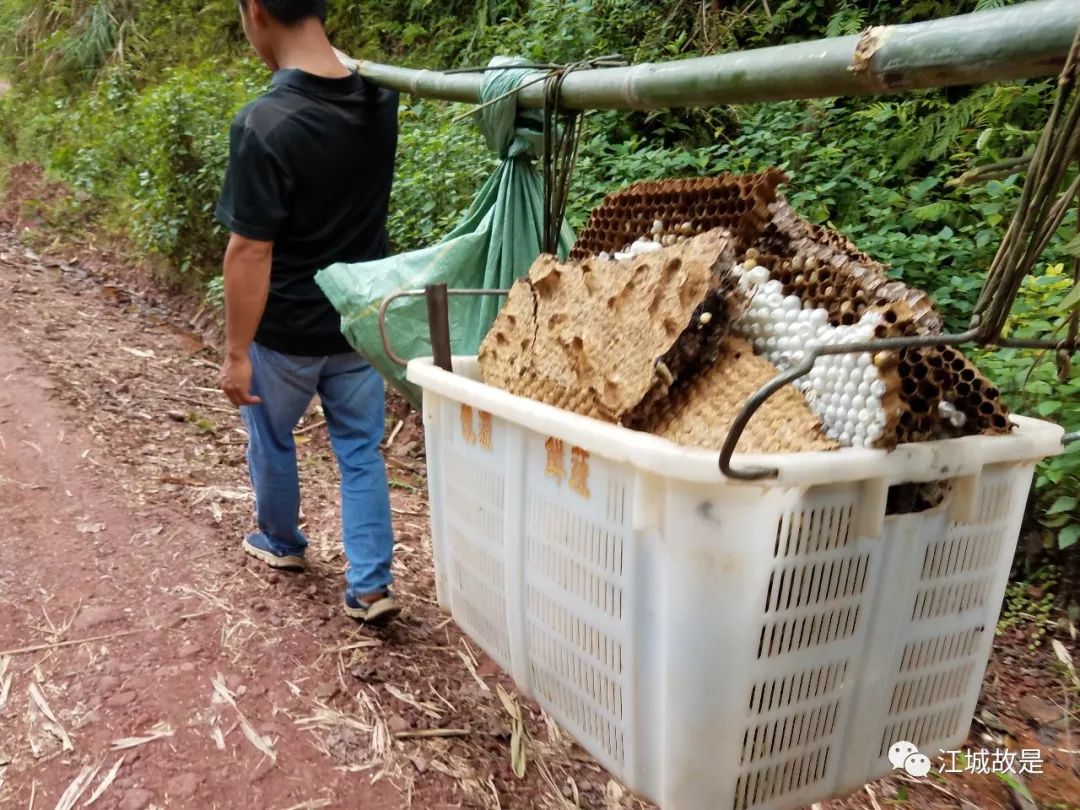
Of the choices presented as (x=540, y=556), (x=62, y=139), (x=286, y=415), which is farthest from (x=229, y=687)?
(x=62, y=139)

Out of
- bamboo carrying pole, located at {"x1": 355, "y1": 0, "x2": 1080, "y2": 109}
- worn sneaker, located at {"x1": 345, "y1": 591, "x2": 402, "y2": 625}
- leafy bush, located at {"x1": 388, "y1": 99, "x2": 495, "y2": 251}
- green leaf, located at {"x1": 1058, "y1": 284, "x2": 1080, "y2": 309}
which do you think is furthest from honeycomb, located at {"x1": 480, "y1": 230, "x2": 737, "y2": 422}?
leafy bush, located at {"x1": 388, "y1": 99, "x2": 495, "y2": 251}

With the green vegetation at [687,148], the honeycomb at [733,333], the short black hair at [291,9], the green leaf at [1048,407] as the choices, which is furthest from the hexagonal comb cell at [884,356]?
the green leaf at [1048,407]

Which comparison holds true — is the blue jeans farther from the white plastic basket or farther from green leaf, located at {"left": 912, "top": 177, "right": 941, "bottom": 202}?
green leaf, located at {"left": 912, "top": 177, "right": 941, "bottom": 202}

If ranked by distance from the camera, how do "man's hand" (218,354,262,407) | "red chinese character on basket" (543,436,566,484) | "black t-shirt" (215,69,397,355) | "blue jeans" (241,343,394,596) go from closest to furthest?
"red chinese character on basket" (543,436,566,484) → "black t-shirt" (215,69,397,355) → "man's hand" (218,354,262,407) → "blue jeans" (241,343,394,596)

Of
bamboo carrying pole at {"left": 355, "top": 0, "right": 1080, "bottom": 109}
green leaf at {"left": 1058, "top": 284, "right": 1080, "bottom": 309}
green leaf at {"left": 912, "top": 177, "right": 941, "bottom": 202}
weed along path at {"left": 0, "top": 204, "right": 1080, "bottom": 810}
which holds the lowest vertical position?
weed along path at {"left": 0, "top": 204, "right": 1080, "bottom": 810}

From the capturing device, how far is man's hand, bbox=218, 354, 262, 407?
7.69ft

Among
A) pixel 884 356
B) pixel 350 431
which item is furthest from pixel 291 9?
pixel 884 356

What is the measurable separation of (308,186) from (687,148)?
2.77 m

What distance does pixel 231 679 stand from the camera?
223 cm

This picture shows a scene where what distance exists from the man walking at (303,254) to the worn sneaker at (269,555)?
2cm

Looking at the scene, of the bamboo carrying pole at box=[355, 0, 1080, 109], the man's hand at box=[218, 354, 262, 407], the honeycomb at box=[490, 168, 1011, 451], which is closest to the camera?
the bamboo carrying pole at box=[355, 0, 1080, 109]

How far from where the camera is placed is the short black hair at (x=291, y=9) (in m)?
2.14

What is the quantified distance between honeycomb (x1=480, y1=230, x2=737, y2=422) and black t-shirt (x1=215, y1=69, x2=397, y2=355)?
1.05 metres

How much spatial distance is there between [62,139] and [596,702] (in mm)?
9430
